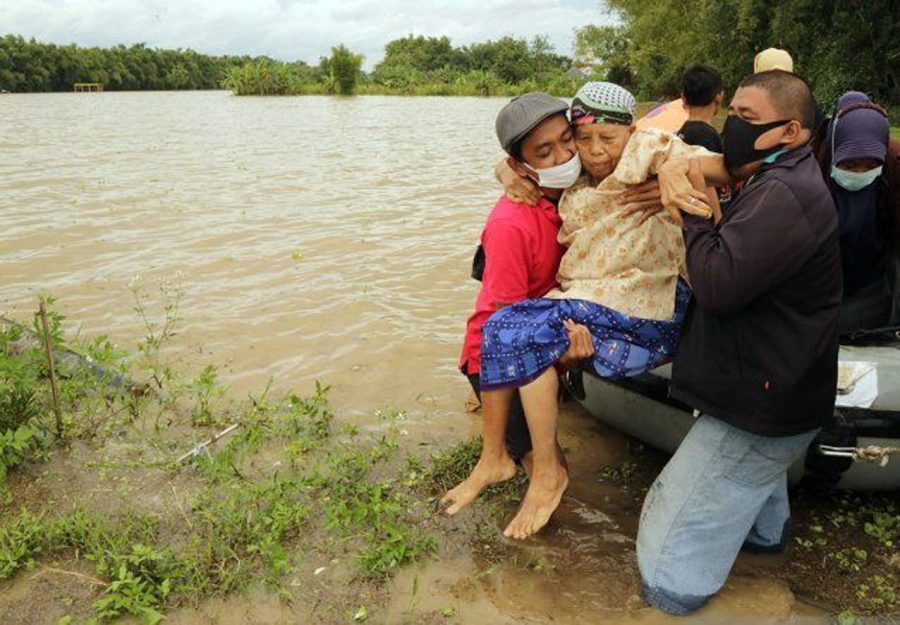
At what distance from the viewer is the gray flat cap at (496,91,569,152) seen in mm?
3037

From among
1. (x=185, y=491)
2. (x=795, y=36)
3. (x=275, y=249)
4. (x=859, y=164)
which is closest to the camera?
(x=859, y=164)

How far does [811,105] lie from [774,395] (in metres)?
1.02

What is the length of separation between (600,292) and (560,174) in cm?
51

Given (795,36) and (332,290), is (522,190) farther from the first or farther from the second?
(795,36)

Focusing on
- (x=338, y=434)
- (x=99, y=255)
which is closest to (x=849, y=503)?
(x=338, y=434)

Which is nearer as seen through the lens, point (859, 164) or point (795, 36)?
point (859, 164)

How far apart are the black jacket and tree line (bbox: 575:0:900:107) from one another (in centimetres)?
2116

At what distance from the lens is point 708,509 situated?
286 cm

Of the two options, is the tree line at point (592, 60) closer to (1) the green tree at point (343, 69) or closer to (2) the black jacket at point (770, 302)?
(1) the green tree at point (343, 69)

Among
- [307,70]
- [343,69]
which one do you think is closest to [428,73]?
[307,70]

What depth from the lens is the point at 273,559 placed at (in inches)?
120

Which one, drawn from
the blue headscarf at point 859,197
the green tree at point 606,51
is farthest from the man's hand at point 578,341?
the green tree at point 606,51

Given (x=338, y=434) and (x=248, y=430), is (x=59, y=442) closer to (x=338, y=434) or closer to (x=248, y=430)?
(x=248, y=430)

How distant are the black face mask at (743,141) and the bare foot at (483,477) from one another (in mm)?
1561
